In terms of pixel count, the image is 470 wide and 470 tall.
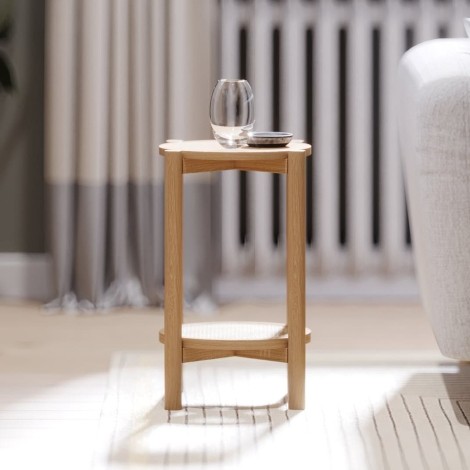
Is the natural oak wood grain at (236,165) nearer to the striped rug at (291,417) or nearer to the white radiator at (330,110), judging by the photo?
the striped rug at (291,417)

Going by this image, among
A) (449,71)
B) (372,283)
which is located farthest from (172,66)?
(449,71)

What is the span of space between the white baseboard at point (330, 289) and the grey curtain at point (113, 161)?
0.16m

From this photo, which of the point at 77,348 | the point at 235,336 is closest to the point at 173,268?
the point at 235,336

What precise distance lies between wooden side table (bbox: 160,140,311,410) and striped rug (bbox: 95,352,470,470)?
8 centimetres

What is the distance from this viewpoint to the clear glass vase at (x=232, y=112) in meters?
2.19

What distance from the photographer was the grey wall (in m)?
3.37

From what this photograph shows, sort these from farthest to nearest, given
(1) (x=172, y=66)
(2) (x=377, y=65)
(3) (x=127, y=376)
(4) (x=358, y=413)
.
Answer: (2) (x=377, y=65) → (1) (x=172, y=66) → (3) (x=127, y=376) → (4) (x=358, y=413)

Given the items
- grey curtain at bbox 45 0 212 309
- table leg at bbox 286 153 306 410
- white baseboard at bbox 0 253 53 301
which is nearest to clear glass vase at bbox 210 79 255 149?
table leg at bbox 286 153 306 410

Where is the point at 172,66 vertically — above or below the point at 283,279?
above

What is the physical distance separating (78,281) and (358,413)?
133cm

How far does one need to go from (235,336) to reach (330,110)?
1.30 metres

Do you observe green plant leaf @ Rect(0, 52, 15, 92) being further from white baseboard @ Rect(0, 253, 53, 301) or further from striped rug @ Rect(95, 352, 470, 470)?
striped rug @ Rect(95, 352, 470, 470)

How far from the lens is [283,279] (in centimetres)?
341

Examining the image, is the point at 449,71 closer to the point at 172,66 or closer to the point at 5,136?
the point at 172,66
